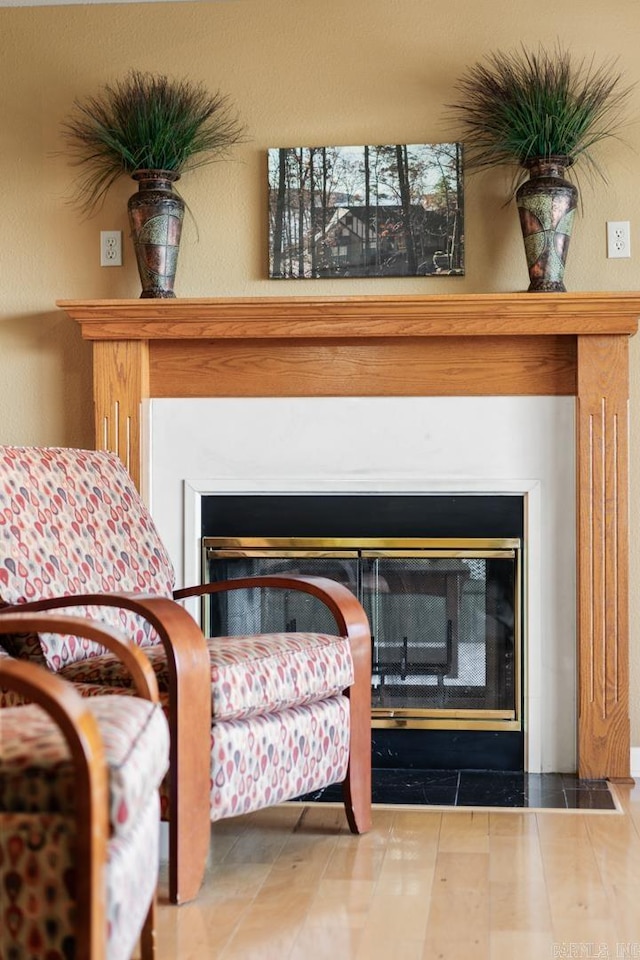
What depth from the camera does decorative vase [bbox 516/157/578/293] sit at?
122 inches

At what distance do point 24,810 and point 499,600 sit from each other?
2026 millimetres

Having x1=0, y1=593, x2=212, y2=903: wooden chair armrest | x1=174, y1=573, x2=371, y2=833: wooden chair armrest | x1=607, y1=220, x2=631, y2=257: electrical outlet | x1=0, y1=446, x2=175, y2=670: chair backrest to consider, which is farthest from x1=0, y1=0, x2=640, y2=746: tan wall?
x1=0, y1=593, x2=212, y2=903: wooden chair armrest

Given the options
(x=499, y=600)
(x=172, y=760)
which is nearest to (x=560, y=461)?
(x=499, y=600)

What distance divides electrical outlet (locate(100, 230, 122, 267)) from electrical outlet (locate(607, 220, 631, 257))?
4.86ft

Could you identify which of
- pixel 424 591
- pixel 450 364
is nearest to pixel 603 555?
pixel 424 591

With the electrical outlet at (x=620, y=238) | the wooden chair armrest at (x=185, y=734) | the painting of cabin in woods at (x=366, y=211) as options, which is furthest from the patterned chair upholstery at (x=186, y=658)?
the electrical outlet at (x=620, y=238)

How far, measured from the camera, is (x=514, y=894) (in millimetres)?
2158

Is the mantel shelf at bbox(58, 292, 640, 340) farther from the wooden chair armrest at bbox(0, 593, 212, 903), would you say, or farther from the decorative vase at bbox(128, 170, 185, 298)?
the wooden chair armrest at bbox(0, 593, 212, 903)

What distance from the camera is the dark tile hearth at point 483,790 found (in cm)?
288

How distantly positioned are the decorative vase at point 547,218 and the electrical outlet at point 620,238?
0.62ft

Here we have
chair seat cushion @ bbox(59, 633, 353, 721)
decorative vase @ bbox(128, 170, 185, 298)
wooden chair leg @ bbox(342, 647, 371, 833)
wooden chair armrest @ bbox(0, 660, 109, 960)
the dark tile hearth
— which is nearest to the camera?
wooden chair armrest @ bbox(0, 660, 109, 960)

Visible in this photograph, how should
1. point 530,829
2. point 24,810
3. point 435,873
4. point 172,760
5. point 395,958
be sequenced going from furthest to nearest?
point 530,829 < point 435,873 < point 172,760 < point 395,958 < point 24,810

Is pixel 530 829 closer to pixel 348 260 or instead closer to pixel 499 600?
pixel 499 600

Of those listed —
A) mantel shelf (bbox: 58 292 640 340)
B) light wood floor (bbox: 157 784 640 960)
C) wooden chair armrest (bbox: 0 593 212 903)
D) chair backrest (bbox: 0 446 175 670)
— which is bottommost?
light wood floor (bbox: 157 784 640 960)
